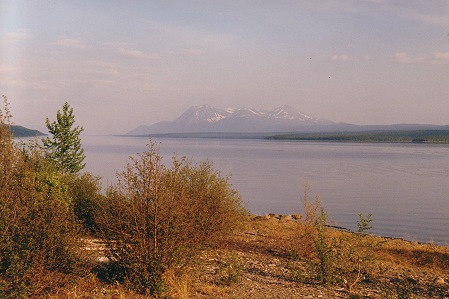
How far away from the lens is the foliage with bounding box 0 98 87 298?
10.3 metres

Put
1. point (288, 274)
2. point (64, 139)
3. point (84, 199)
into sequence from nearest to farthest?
point (288, 274), point (84, 199), point (64, 139)

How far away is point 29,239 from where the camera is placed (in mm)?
10672

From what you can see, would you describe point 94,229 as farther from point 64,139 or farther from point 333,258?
point 64,139

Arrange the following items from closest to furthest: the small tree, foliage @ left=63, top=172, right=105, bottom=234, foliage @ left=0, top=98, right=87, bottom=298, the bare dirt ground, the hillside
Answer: foliage @ left=0, top=98, right=87, bottom=298 → the hillside → the bare dirt ground → foliage @ left=63, top=172, right=105, bottom=234 → the small tree

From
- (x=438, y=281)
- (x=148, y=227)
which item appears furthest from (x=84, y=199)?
(x=438, y=281)

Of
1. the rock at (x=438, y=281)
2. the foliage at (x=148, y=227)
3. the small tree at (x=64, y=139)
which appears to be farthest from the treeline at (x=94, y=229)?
the small tree at (x=64, y=139)

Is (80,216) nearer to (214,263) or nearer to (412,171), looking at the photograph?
(214,263)

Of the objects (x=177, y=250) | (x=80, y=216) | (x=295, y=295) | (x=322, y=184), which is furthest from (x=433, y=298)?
(x=322, y=184)

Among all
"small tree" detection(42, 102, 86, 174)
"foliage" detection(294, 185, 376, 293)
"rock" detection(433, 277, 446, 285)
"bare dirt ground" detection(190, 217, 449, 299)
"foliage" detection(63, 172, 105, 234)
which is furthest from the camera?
"small tree" detection(42, 102, 86, 174)

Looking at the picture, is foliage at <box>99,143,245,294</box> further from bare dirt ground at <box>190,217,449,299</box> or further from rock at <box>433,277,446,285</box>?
rock at <box>433,277,446,285</box>

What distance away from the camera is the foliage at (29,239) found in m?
10.3

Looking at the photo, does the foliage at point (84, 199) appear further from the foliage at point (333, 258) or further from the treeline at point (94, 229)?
the foliage at point (333, 258)

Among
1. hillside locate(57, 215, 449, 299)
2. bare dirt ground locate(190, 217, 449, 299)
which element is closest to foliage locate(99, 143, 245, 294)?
hillside locate(57, 215, 449, 299)

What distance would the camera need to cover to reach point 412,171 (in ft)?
273
